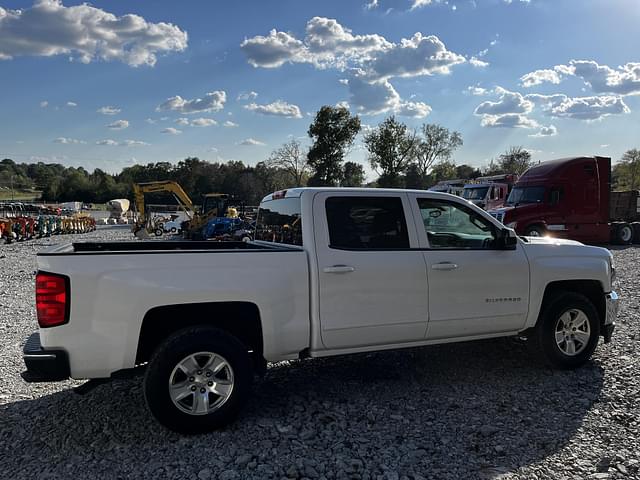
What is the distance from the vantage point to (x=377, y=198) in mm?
4578

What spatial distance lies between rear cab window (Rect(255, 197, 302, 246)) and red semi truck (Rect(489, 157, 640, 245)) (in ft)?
44.2

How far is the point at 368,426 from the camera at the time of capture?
3.98 metres

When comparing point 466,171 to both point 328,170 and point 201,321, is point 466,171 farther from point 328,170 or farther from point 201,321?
point 201,321

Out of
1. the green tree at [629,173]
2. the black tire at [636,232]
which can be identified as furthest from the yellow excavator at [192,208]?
the green tree at [629,173]

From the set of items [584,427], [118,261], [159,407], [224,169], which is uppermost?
[224,169]

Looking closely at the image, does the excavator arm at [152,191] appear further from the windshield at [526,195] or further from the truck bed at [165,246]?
the truck bed at [165,246]

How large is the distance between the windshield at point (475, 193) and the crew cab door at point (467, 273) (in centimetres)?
1947

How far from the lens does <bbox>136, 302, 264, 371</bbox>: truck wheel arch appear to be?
3834mm

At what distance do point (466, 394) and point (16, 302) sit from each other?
8.38 metres

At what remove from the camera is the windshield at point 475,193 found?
76.9 feet

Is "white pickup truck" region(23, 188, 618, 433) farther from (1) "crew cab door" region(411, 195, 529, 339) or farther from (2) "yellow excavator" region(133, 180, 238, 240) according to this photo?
(2) "yellow excavator" region(133, 180, 238, 240)

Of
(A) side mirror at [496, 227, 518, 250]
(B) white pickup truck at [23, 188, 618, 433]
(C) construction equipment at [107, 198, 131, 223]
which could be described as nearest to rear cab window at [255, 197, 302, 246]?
(B) white pickup truck at [23, 188, 618, 433]

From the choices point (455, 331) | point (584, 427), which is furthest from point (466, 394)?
point (584, 427)

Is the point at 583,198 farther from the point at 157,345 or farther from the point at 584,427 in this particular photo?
the point at 157,345
